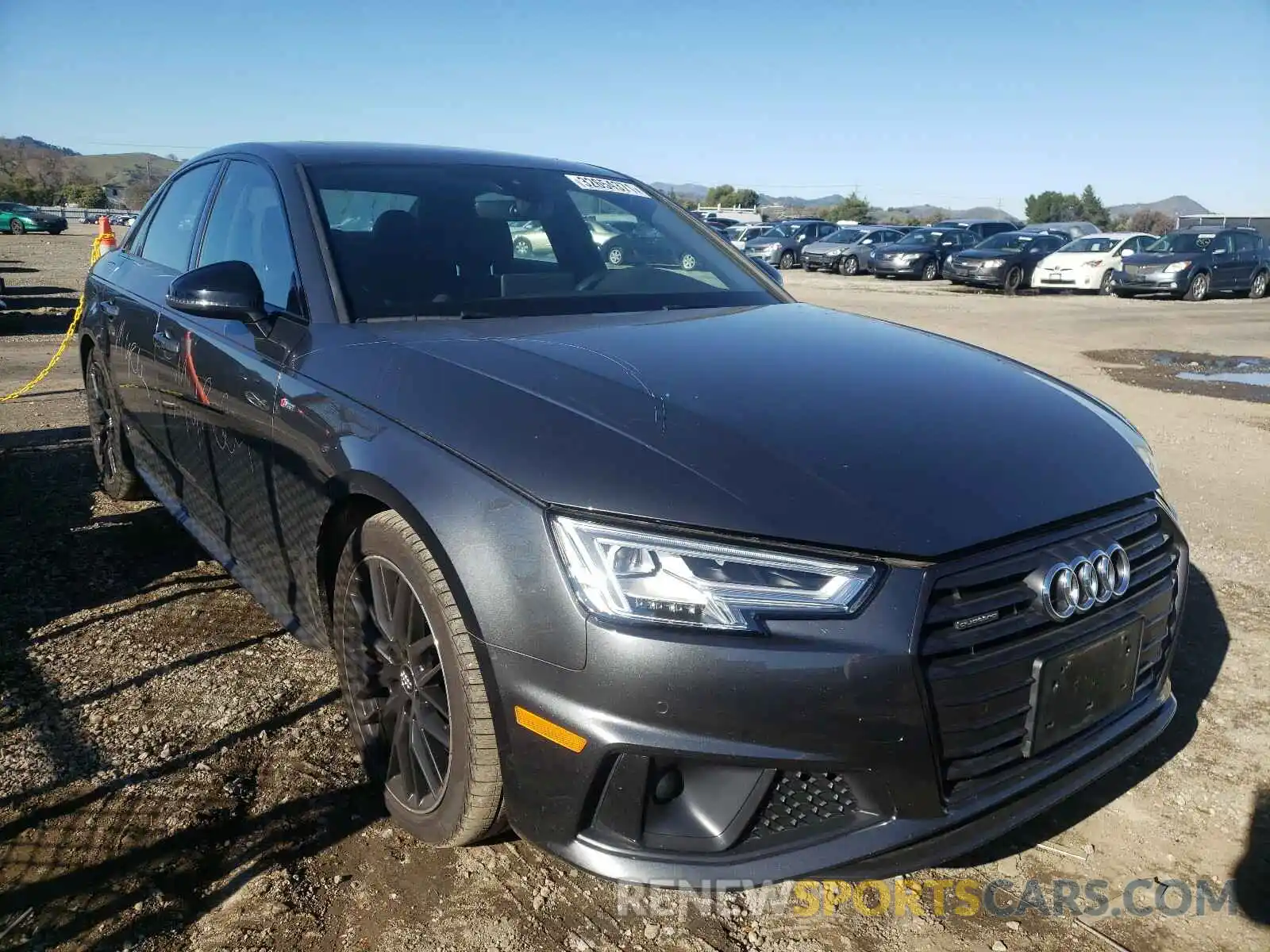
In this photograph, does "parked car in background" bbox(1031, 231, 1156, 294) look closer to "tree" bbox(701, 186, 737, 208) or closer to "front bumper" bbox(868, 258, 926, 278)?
"front bumper" bbox(868, 258, 926, 278)

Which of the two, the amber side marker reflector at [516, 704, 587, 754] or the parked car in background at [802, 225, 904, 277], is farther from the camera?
the parked car in background at [802, 225, 904, 277]

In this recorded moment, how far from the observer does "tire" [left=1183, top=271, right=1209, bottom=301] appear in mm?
20125

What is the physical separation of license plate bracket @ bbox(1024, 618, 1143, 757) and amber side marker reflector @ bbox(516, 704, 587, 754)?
875 millimetres

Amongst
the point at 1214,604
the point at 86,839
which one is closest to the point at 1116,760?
the point at 1214,604

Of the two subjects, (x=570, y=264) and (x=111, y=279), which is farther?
(x=111, y=279)

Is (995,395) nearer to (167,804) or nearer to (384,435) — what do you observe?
(384,435)

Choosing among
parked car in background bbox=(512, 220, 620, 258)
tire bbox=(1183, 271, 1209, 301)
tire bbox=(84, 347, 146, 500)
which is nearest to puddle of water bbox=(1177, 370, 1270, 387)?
parked car in background bbox=(512, 220, 620, 258)

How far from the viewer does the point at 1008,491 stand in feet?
6.74

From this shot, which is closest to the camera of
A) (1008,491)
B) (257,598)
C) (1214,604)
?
(1008,491)

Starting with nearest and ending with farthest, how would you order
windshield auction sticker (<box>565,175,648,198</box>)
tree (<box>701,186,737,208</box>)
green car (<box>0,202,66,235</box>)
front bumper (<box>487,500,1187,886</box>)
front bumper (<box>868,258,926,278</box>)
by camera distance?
front bumper (<box>487,500,1187,886</box>) < windshield auction sticker (<box>565,175,648,198</box>) < front bumper (<box>868,258,926,278</box>) < green car (<box>0,202,66,235</box>) < tree (<box>701,186,737,208</box>)

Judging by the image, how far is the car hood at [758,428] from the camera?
1.88m

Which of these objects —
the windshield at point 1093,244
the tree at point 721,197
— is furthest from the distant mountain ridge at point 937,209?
the windshield at point 1093,244

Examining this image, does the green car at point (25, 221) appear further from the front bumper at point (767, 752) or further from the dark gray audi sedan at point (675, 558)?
the front bumper at point (767, 752)

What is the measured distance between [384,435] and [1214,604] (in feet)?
10.8
